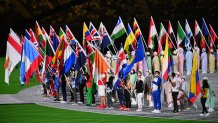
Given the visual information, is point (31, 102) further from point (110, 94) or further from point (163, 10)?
point (163, 10)

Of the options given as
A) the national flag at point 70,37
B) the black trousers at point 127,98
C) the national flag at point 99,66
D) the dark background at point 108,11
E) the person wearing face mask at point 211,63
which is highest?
the dark background at point 108,11

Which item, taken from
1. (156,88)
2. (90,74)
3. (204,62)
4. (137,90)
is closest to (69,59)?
(90,74)

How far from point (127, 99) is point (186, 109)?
2.44 meters

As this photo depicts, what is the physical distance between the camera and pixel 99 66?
29.8 metres

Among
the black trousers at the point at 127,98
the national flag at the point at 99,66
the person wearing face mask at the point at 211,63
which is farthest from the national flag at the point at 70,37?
the person wearing face mask at the point at 211,63

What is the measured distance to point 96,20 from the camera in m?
64.6

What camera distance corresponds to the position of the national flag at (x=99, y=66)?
97.2ft

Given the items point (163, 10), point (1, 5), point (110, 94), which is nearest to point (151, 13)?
point (163, 10)

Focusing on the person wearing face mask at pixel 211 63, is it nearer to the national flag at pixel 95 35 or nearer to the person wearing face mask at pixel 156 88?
the national flag at pixel 95 35

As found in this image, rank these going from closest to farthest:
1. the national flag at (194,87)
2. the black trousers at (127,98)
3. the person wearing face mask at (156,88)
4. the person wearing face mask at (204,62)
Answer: the national flag at (194,87)
the person wearing face mask at (156,88)
the black trousers at (127,98)
the person wearing face mask at (204,62)

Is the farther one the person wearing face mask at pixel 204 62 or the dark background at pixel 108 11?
the dark background at pixel 108 11

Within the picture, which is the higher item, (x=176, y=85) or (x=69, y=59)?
(x=69, y=59)

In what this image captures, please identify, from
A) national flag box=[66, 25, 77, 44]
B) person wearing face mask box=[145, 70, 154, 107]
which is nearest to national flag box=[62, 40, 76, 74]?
national flag box=[66, 25, 77, 44]

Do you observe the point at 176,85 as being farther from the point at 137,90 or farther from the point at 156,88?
the point at 137,90
